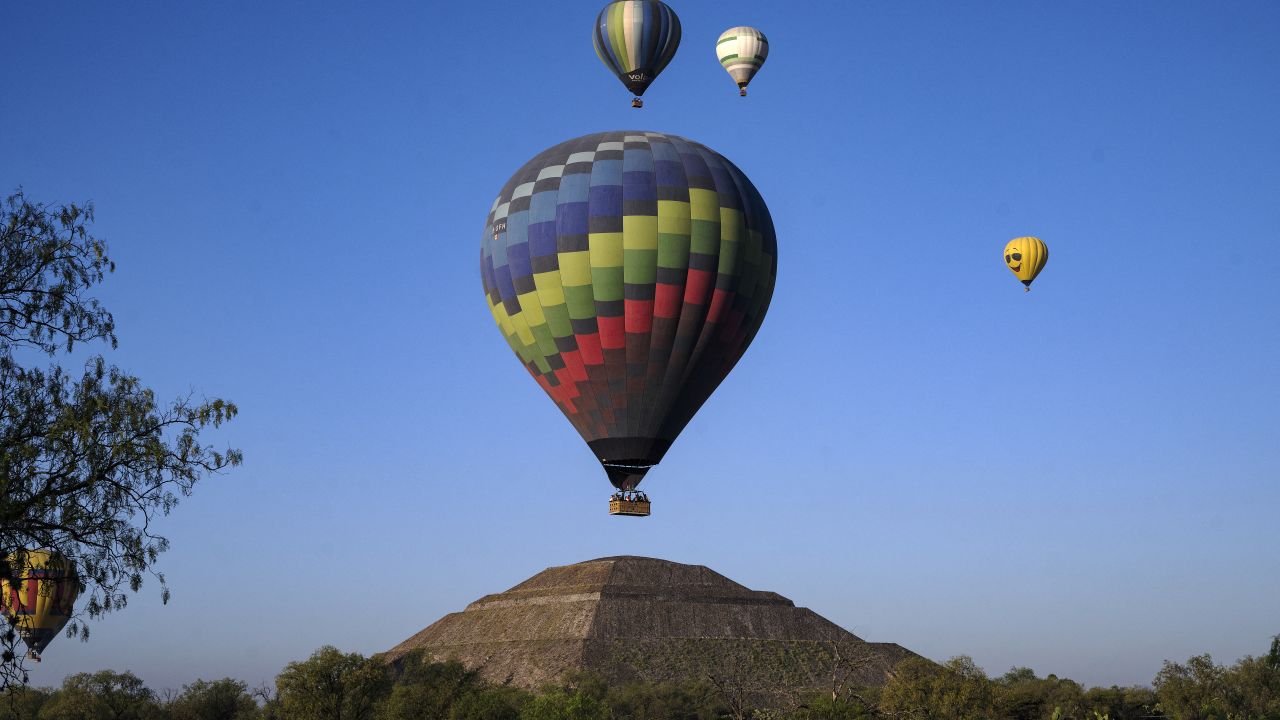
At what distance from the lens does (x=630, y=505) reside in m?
58.1

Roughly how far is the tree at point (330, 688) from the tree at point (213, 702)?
23.4m

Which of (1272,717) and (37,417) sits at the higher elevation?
(1272,717)

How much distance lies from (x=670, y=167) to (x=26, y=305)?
4040 centimetres

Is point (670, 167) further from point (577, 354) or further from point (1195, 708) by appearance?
point (1195, 708)

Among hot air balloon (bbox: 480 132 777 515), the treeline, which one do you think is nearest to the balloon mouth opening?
hot air balloon (bbox: 480 132 777 515)

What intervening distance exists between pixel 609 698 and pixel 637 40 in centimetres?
5044

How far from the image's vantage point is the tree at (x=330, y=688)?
80812 millimetres

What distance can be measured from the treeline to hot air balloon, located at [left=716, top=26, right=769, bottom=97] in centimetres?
3414

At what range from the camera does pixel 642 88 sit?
64.7m

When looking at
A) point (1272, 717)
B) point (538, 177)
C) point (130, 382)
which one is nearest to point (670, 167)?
point (538, 177)

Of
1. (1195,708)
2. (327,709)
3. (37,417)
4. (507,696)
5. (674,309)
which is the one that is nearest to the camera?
(37,417)

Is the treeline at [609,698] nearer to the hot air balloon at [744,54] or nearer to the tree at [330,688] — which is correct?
the tree at [330,688]

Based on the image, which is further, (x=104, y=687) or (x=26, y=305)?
(x=104, y=687)

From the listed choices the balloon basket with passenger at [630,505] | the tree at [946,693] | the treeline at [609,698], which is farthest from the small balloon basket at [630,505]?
the tree at [946,693]
